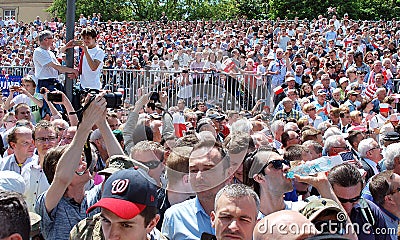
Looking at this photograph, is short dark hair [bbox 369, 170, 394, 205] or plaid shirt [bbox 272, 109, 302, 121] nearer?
short dark hair [bbox 369, 170, 394, 205]

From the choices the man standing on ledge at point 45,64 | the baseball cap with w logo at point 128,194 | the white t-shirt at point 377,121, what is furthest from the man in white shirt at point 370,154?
the man standing on ledge at point 45,64

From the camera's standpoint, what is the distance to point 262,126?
28.6 ft

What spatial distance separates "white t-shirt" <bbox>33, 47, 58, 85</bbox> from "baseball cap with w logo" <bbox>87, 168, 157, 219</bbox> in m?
6.24

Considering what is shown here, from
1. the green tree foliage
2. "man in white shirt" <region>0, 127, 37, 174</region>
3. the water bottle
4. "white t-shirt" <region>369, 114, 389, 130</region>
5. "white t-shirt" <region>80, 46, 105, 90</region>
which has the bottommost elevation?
"white t-shirt" <region>369, 114, 389, 130</region>

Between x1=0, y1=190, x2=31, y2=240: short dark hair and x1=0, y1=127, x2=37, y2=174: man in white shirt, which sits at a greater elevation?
x1=0, y1=190, x2=31, y2=240: short dark hair

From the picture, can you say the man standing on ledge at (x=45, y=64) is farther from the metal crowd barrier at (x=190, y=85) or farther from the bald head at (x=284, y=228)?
the bald head at (x=284, y=228)

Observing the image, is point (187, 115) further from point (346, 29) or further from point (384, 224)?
point (346, 29)

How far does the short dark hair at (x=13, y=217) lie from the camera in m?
2.85

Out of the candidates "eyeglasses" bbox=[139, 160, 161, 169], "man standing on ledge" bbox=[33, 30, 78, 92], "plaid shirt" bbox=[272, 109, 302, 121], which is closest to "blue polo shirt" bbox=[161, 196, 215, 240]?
"eyeglasses" bbox=[139, 160, 161, 169]

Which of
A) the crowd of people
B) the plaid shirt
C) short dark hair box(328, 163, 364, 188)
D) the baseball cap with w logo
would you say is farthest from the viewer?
the plaid shirt

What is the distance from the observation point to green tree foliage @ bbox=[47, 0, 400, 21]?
38375mm

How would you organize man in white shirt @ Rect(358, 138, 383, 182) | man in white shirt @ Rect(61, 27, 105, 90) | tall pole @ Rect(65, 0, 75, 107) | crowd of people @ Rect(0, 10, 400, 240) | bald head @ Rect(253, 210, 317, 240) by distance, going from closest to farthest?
bald head @ Rect(253, 210, 317, 240)
crowd of people @ Rect(0, 10, 400, 240)
man in white shirt @ Rect(358, 138, 383, 182)
tall pole @ Rect(65, 0, 75, 107)
man in white shirt @ Rect(61, 27, 105, 90)

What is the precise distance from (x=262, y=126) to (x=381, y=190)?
3751mm

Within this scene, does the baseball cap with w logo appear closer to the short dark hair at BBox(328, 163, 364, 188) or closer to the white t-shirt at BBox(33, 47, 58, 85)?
the short dark hair at BBox(328, 163, 364, 188)
